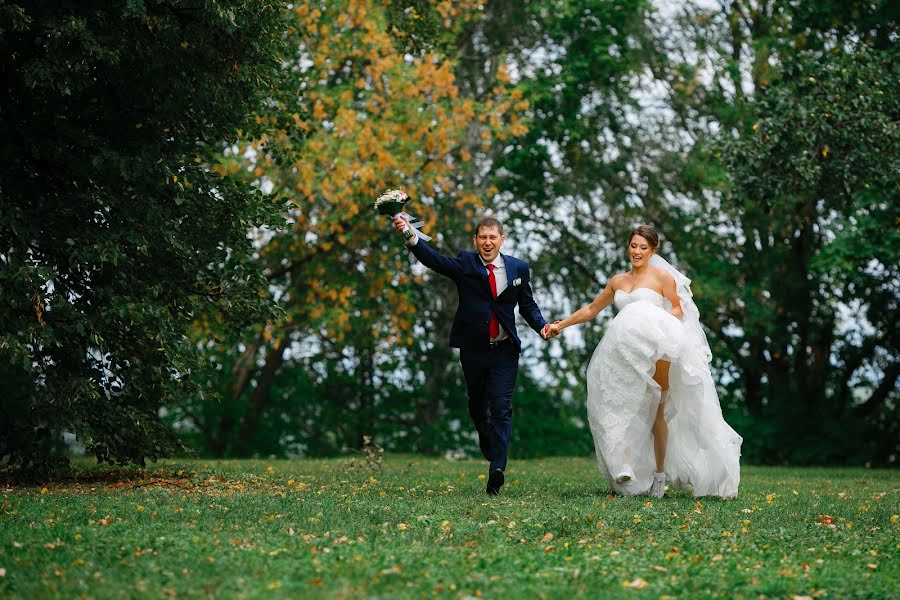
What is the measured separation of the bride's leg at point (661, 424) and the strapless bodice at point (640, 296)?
575 mm

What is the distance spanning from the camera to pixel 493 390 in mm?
9953

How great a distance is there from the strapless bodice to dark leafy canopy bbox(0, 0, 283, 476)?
11.5ft

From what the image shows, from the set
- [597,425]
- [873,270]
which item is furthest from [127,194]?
[873,270]

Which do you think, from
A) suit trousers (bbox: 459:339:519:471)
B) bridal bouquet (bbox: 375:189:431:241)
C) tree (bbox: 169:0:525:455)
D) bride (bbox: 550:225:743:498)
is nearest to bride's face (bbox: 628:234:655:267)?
bride (bbox: 550:225:743:498)

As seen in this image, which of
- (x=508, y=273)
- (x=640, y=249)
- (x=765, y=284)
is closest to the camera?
(x=508, y=273)

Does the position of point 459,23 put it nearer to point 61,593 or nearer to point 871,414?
point 871,414

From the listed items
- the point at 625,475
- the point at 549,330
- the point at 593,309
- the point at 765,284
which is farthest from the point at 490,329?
the point at 765,284

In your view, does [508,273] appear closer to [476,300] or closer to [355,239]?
[476,300]

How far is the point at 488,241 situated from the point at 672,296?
5.91 feet

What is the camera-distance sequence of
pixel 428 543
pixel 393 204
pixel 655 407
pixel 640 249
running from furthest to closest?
pixel 640 249 → pixel 655 407 → pixel 393 204 → pixel 428 543

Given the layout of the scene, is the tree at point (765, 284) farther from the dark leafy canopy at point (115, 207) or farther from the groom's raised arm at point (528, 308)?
the dark leafy canopy at point (115, 207)

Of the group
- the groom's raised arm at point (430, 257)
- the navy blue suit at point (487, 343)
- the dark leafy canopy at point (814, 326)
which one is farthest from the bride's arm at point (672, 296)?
the dark leafy canopy at point (814, 326)

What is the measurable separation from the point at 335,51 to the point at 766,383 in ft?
42.0

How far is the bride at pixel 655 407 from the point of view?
10039 mm
